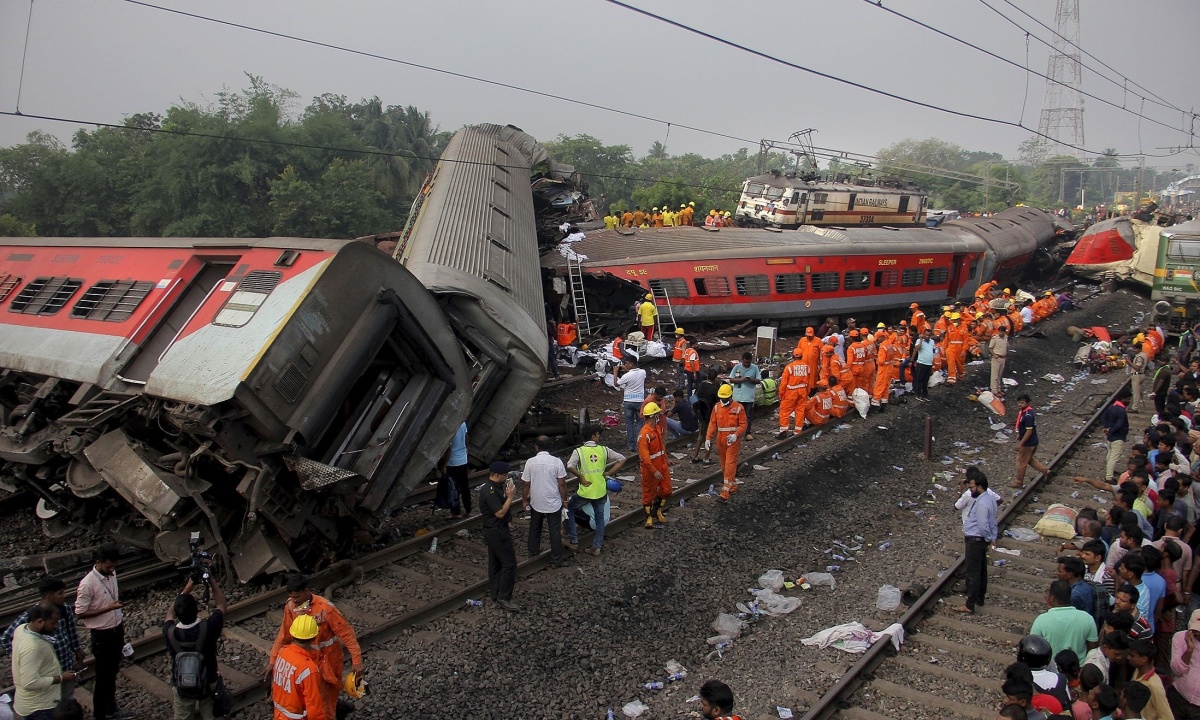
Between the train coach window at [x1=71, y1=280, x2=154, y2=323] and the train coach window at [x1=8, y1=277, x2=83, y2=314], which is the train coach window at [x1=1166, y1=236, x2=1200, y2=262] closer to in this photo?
the train coach window at [x1=71, y1=280, x2=154, y2=323]

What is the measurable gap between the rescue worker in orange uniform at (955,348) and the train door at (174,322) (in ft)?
40.6

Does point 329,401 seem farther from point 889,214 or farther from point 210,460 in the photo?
point 889,214

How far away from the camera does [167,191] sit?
27828 millimetres

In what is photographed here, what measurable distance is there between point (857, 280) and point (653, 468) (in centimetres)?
1318

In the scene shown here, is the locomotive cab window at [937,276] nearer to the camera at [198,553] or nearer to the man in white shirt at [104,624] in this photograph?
the camera at [198,553]

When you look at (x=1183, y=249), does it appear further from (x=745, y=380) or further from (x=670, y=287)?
(x=745, y=380)

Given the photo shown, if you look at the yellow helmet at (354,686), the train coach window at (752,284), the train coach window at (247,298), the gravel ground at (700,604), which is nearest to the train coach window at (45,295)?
the train coach window at (247,298)

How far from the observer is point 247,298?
679 cm

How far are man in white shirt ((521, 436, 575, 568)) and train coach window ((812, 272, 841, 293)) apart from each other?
1305 centimetres

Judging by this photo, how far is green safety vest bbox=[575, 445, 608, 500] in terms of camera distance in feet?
24.6

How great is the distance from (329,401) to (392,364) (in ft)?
3.66

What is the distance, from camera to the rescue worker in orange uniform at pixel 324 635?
4.56m

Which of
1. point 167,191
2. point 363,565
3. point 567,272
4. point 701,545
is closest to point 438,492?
point 363,565

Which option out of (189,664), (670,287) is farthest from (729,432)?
(670,287)
